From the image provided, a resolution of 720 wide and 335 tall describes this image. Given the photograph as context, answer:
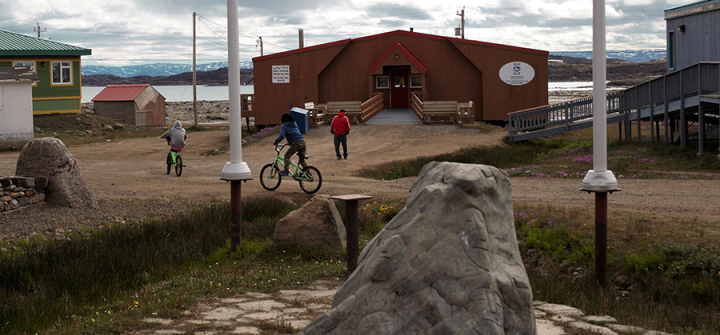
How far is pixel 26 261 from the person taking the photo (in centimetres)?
778

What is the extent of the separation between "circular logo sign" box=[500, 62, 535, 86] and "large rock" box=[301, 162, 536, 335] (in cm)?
2859

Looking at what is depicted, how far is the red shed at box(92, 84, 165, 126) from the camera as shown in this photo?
40.9 meters

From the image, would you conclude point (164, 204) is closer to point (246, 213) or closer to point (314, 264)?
point (246, 213)

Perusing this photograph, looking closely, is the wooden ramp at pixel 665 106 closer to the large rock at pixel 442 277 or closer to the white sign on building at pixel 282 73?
the large rock at pixel 442 277

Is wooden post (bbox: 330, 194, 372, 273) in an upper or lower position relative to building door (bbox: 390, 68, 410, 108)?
lower

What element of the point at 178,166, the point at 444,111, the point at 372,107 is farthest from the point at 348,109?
the point at 178,166

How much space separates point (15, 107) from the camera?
1022 inches

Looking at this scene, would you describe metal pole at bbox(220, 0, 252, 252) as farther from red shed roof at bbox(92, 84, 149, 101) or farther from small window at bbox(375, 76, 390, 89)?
red shed roof at bbox(92, 84, 149, 101)

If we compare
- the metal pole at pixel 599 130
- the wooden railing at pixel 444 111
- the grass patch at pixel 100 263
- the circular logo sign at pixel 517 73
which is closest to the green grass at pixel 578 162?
the wooden railing at pixel 444 111

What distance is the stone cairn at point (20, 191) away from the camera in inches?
452

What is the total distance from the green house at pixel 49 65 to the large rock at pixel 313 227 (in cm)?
3081

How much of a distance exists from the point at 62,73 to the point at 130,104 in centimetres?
590

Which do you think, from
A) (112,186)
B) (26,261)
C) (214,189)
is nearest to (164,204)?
(214,189)

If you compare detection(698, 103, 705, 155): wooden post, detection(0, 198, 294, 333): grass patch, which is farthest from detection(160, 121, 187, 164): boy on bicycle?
detection(698, 103, 705, 155): wooden post
